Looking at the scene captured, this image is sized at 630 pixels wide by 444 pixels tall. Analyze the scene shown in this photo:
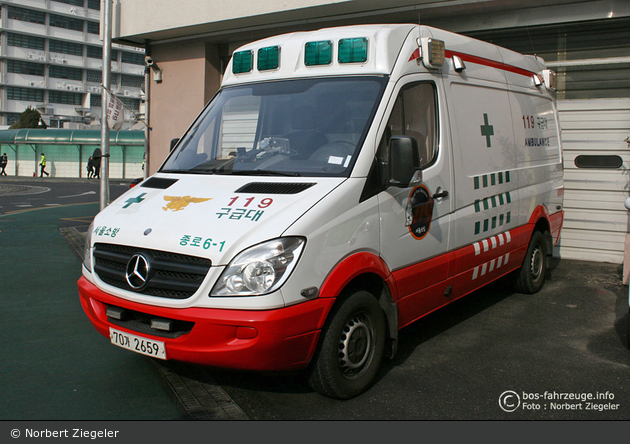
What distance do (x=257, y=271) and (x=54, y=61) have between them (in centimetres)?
7697

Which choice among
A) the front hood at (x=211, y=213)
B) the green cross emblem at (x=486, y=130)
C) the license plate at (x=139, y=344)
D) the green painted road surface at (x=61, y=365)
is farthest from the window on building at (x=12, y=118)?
the license plate at (x=139, y=344)

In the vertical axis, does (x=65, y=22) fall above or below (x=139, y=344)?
above

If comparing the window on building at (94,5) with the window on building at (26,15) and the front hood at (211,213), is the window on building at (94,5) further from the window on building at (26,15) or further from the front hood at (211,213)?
the front hood at (211,213)

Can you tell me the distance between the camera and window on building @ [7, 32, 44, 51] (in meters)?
67.1

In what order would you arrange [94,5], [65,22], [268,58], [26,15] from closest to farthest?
[268,58] → [26,15] → [65,22] → [94,5]

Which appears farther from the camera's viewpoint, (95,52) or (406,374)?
(95,52)

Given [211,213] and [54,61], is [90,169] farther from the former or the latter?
[54,61]

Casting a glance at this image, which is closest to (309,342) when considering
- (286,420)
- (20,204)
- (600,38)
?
(286,420)

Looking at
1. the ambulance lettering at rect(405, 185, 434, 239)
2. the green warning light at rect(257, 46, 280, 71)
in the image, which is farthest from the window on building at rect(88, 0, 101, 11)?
the ambulance lettering at rect(405, 185, 434, 239)

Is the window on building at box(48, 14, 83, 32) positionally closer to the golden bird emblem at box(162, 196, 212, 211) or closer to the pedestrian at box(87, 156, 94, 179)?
the pedestrian at box(87, 156, 94, 179)

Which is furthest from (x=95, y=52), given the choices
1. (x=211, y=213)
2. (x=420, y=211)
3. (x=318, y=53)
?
(x=211, y=213)

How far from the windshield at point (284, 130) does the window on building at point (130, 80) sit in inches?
3010

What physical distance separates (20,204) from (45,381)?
52.2ft

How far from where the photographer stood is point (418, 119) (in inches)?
177
